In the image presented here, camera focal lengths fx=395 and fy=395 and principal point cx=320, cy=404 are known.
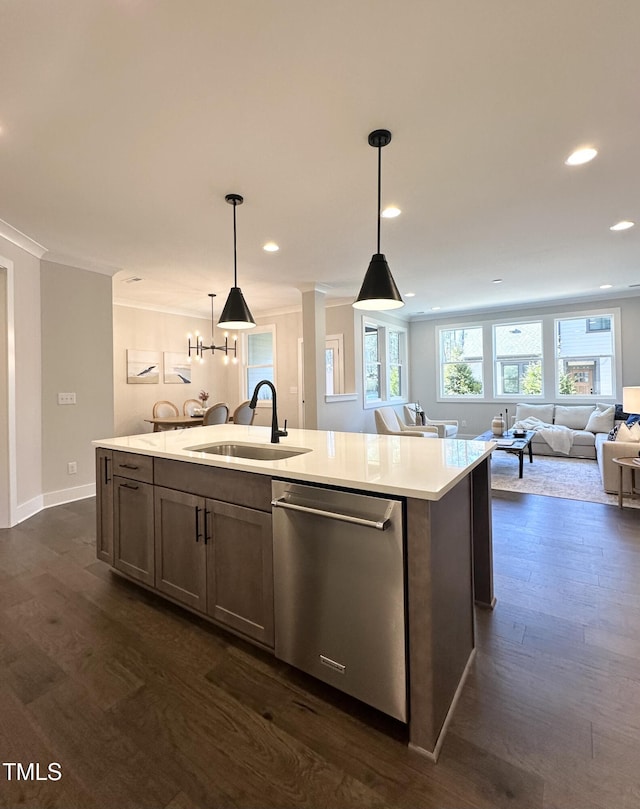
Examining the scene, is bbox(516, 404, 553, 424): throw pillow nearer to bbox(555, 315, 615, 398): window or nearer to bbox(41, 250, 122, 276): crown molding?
bbox(555, 315, 615, 398): window

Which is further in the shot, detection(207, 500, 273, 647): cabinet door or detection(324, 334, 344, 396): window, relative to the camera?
detection(324, 334, 344, 396): window

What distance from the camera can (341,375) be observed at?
6.76 metres

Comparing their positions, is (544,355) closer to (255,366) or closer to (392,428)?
(392,428)

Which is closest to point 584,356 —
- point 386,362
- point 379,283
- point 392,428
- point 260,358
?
point 386,362

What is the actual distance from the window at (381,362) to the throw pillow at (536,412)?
2.24 m

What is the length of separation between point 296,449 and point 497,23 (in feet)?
6.67

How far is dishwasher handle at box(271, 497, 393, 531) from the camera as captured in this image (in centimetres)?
131

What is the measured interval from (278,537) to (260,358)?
6540mm

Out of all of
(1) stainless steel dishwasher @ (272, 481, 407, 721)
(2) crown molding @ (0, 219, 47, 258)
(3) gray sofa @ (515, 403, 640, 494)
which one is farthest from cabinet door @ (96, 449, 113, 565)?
(3) gray sofa @ (515, 403, 640, 494)

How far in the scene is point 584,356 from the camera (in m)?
7.03

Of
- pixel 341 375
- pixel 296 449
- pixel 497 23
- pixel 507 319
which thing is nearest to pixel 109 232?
pixel 296 449

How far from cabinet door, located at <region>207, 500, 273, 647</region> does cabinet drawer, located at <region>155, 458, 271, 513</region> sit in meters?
0.04

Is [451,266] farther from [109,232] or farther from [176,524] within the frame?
[176,524]

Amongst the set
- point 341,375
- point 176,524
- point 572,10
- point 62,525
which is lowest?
point 62,525
